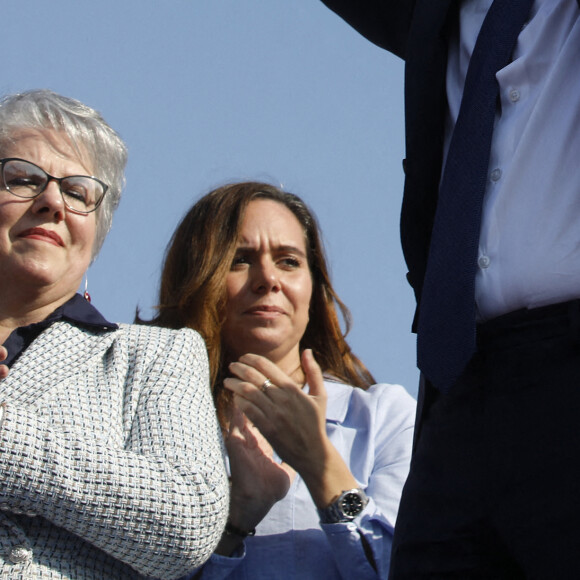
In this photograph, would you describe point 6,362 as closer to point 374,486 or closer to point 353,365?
point 374,486

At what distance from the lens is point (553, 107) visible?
1894mm

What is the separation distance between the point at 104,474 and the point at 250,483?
726 mm

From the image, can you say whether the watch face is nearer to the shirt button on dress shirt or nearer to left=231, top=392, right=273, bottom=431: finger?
left=231, top=392, right=273, bottom=431: finger

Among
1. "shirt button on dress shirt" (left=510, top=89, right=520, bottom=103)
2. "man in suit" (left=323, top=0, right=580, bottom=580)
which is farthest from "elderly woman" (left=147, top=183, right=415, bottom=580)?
"shirt button on dress shirt" (left=510, top=89, right=520, bottom=103)

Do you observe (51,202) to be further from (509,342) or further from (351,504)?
(509,342)

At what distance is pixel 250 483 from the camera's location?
2898 millimetres

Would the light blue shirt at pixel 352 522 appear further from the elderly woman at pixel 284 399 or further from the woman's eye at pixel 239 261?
the woman's eye at pixel 239 261

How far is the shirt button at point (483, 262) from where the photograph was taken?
6.29 ft

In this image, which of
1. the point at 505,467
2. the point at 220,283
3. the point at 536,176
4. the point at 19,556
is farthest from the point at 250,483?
the point at 536,176

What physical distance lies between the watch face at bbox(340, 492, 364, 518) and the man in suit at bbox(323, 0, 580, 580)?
790mm

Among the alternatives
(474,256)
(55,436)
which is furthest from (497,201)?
(55,436)

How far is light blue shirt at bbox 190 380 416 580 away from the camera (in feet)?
9.22

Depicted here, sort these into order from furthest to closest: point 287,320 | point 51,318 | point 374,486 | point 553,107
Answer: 1. point 287,320
2. point 374,486
3. point 51,318
4. point 553,107

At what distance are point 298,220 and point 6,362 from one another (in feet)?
5.65
